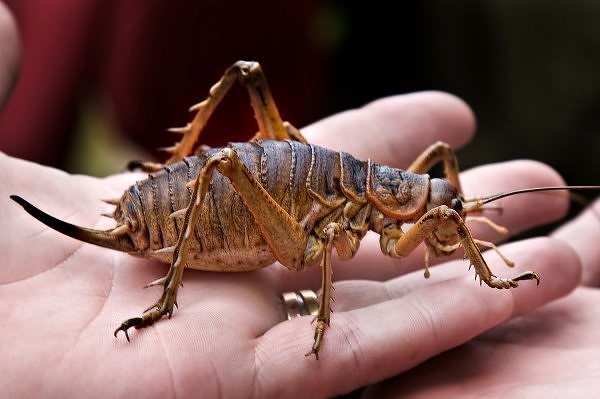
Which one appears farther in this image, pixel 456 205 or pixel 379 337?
pixel 456 205

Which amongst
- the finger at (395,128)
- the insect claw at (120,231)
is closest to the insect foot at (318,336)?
the insect claw at (120,231)

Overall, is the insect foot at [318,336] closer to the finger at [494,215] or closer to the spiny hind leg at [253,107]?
the finger at [494,215]

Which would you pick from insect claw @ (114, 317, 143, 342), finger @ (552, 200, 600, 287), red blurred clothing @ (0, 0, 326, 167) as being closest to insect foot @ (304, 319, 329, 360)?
insect claw @ (114, 317, 143, 342)

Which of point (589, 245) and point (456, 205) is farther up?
point (456, 205)

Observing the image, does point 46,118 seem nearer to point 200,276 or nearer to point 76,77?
point 76,77

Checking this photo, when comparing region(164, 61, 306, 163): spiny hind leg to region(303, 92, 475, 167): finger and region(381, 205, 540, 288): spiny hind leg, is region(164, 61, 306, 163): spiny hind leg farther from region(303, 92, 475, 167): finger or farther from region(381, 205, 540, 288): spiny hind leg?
region(381, 205, 540, 288): spiny hind leg

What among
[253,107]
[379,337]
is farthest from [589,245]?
[253,107]

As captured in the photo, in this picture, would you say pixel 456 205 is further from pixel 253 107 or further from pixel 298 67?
pixel 298 67

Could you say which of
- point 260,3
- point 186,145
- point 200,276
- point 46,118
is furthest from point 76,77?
point 200,276
